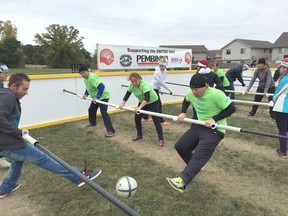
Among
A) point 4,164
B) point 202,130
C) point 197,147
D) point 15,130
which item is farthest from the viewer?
point 4,164

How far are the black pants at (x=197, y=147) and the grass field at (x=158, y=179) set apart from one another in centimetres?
55

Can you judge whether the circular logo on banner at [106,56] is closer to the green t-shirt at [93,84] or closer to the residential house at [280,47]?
the green t-shirt at [93,84]

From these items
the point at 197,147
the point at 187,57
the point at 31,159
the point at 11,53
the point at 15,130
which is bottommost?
the point at 31,159

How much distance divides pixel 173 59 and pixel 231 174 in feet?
31.0

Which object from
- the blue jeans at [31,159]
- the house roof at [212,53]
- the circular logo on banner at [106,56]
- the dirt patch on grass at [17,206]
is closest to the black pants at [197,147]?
the blue jeans at [31,159]

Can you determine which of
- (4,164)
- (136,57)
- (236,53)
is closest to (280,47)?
(236,53)

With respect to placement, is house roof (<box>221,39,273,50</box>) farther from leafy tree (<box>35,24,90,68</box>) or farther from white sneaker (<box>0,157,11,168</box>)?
white sneaker (<box>0,157,11,168</box>)

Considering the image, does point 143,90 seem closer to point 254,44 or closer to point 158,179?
point 158,179

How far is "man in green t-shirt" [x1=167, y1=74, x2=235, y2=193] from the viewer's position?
3.43 m

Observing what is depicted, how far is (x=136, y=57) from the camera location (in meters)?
11.5

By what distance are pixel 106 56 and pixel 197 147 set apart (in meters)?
→ 7.60

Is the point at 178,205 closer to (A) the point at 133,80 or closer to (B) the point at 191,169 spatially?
(B) the point at 191,169

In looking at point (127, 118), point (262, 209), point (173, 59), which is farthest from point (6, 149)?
point (173, 59)

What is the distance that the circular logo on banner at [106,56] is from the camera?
10236 millimetres
